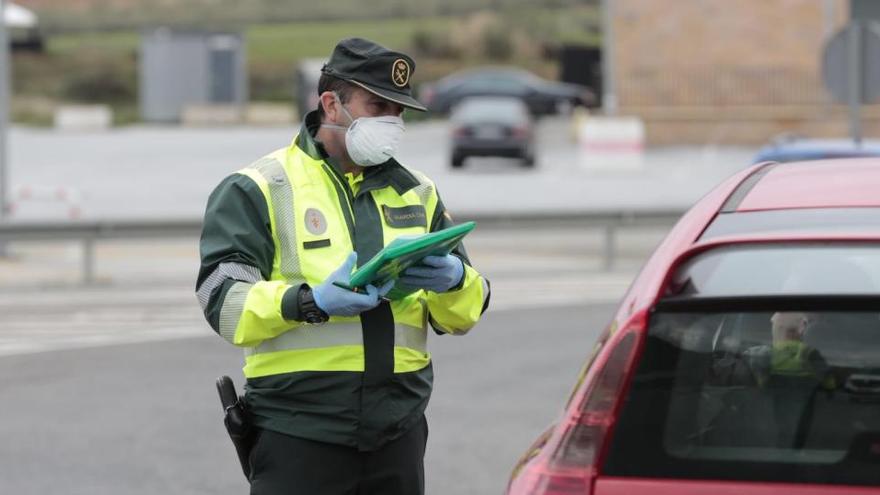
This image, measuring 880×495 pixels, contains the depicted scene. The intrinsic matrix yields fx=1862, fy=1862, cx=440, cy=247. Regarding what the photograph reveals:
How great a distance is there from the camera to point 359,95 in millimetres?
4734

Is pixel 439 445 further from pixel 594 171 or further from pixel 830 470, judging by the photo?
pixel 594 171

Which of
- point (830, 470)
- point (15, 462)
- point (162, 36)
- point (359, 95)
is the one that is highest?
point (162, 36)

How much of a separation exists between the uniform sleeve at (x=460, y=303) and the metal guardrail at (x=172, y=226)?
14.0 meters

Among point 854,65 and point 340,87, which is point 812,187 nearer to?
point 340,87

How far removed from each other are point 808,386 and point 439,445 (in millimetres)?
6049

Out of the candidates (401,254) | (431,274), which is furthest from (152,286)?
(401,254)

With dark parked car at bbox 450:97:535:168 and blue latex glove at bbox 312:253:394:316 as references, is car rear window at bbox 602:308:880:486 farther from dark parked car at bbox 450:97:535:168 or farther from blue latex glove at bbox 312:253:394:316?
dark parked car at bbox 450:97:535:168

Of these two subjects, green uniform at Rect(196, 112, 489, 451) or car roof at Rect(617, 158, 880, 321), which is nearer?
car roof at Rect(617, 158, 880, 321)

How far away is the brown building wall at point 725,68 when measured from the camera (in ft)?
130

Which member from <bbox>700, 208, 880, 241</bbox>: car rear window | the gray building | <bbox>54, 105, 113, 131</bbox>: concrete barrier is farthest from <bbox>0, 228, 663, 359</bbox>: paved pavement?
<bbox>54, 105, 113, 131</bbox>: concrete barrier

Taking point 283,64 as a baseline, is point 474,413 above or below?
below

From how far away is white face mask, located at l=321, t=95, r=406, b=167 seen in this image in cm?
464

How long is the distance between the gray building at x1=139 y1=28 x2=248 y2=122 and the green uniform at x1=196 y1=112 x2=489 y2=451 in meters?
45.7

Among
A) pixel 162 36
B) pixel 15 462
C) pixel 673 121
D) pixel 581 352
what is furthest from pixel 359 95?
pixel 162 36
